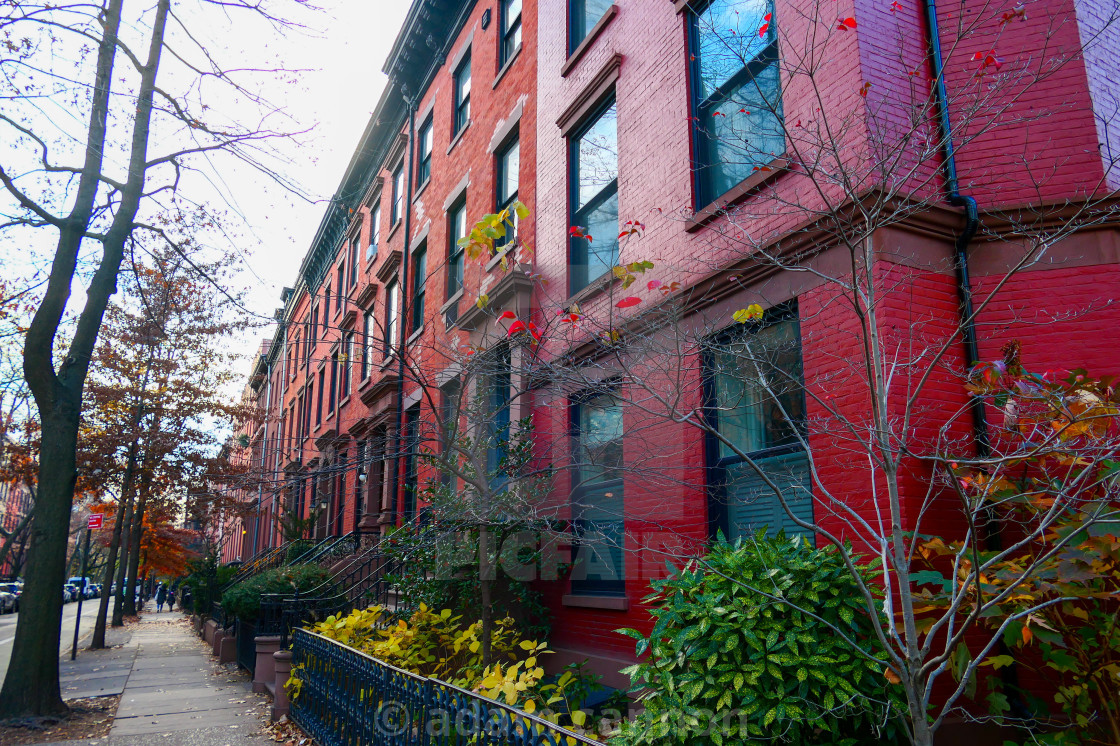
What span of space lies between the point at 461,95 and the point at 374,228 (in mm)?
6975

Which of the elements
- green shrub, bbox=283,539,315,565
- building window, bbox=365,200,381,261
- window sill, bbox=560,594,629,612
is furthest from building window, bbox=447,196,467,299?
window sill, bbox=560,594,629,612

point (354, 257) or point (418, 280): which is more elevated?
point (354, 257)

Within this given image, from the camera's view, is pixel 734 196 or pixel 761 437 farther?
pixel 734 196

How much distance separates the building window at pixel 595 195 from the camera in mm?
10328

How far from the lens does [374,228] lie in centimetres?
2227

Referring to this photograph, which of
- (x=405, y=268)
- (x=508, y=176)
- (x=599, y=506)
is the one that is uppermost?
(x=508, y=176)

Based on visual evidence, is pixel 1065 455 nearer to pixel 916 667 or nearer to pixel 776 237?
pixel 916 667

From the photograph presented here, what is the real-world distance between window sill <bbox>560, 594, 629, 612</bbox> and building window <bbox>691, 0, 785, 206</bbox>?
4.48 m

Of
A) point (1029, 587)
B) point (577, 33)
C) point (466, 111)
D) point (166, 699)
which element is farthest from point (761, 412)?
point (466, 111)

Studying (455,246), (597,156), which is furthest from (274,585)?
(597,156)

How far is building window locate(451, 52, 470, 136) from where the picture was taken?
16.0m

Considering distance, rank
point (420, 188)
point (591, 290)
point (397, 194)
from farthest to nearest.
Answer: point (397, 194) < point (420, 188) < point (591, 290)

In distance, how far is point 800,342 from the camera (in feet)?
22.8

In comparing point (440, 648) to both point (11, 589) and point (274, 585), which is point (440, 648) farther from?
point (11, 589)
